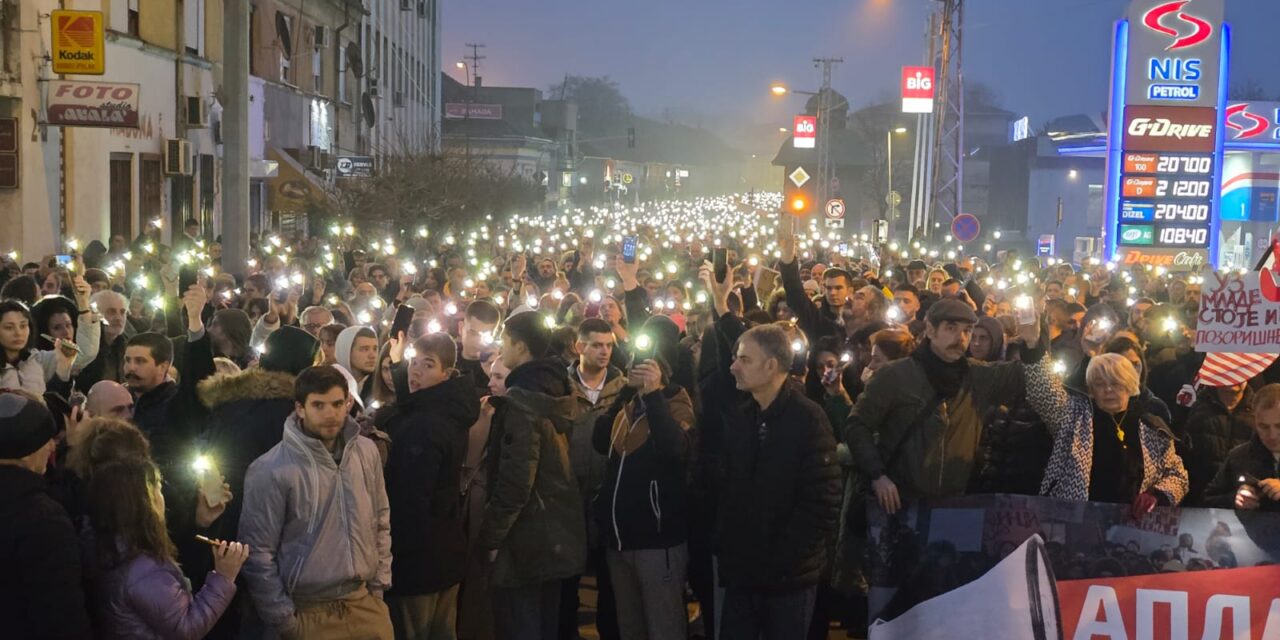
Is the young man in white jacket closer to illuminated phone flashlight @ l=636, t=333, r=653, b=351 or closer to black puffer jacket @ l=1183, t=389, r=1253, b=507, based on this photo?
illuminated phone flashlight @ l=636, t=333, r=653, b=351

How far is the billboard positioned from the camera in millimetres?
28297

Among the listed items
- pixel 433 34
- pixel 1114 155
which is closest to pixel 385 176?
pixel 1114 155

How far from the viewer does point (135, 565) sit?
→ 5062 millimetres

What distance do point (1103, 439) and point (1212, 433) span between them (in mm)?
1772

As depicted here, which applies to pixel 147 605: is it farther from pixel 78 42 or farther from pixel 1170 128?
pixel 1170 128

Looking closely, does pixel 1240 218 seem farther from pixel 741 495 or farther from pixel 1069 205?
pixel 741 495

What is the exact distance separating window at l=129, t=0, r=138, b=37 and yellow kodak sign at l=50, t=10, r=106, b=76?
5.81 metres

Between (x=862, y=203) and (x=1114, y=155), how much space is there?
78247 millimetres

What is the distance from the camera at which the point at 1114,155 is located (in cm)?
2952

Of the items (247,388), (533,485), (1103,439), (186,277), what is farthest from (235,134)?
(1103,439)

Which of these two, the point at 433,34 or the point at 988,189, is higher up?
the point at 433,34

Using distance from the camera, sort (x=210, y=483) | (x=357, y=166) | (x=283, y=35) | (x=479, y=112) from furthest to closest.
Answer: (x=479, y=112)
(x=283, y=35)
(x=357, y=166)
(x=210, y=483)

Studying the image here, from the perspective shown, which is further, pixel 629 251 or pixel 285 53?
pixel 285 53

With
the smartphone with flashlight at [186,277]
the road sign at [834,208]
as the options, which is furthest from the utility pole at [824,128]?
the smartphone with flashlight at [186,277]
